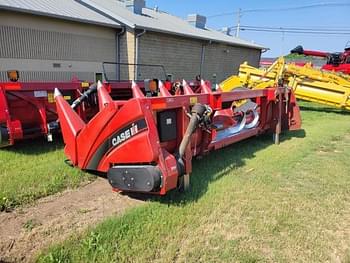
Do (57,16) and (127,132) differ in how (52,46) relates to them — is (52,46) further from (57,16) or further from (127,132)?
(127,132)

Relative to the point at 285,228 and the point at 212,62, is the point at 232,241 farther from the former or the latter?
the point at 212,62

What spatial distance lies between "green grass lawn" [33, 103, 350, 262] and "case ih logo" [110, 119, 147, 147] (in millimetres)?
670

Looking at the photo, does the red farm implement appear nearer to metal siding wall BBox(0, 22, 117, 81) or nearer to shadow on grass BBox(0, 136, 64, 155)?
shadow on grass BBox(0, 136, 64, 155)

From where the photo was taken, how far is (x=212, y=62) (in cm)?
1627

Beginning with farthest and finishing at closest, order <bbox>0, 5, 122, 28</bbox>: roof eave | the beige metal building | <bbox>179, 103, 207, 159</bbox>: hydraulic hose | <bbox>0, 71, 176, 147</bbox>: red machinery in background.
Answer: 1. the beige metal building
2. <bbox>0, 5, 122, 28</bbox>: roof eave
3. <bbox>0, 71, 176, 147</bbox>: red machinery in background
4. <bbox>179, 103, 207, 159</bbox>: hydraulic hose

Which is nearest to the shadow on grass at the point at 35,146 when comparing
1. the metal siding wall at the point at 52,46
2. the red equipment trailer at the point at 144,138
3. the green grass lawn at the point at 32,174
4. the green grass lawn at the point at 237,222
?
the green grass lawn at the point at 32,174

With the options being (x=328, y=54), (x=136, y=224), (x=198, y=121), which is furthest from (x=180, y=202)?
(x=328, y=54)

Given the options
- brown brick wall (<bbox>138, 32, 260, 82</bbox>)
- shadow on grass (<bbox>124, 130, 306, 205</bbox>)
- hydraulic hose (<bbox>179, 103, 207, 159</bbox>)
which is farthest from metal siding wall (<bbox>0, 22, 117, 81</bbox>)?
hydraulic hose (<bbox>179, 103, 207, 159</bbox>)

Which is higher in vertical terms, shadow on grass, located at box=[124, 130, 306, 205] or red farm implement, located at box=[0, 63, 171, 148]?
red farm implement, located at box=[0, 63, 171, 148]

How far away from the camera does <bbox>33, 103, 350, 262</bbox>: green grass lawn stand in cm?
250

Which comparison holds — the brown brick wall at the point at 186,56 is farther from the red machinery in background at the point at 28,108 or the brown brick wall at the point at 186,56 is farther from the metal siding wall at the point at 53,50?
the red machinery in background at the point at 28,108

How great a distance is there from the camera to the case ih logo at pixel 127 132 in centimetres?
305

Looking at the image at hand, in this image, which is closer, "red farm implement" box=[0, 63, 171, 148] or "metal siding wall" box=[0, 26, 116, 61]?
"red farm implement" box=[0, 63, 171, 148]

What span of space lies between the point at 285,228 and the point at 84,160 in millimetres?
2116
